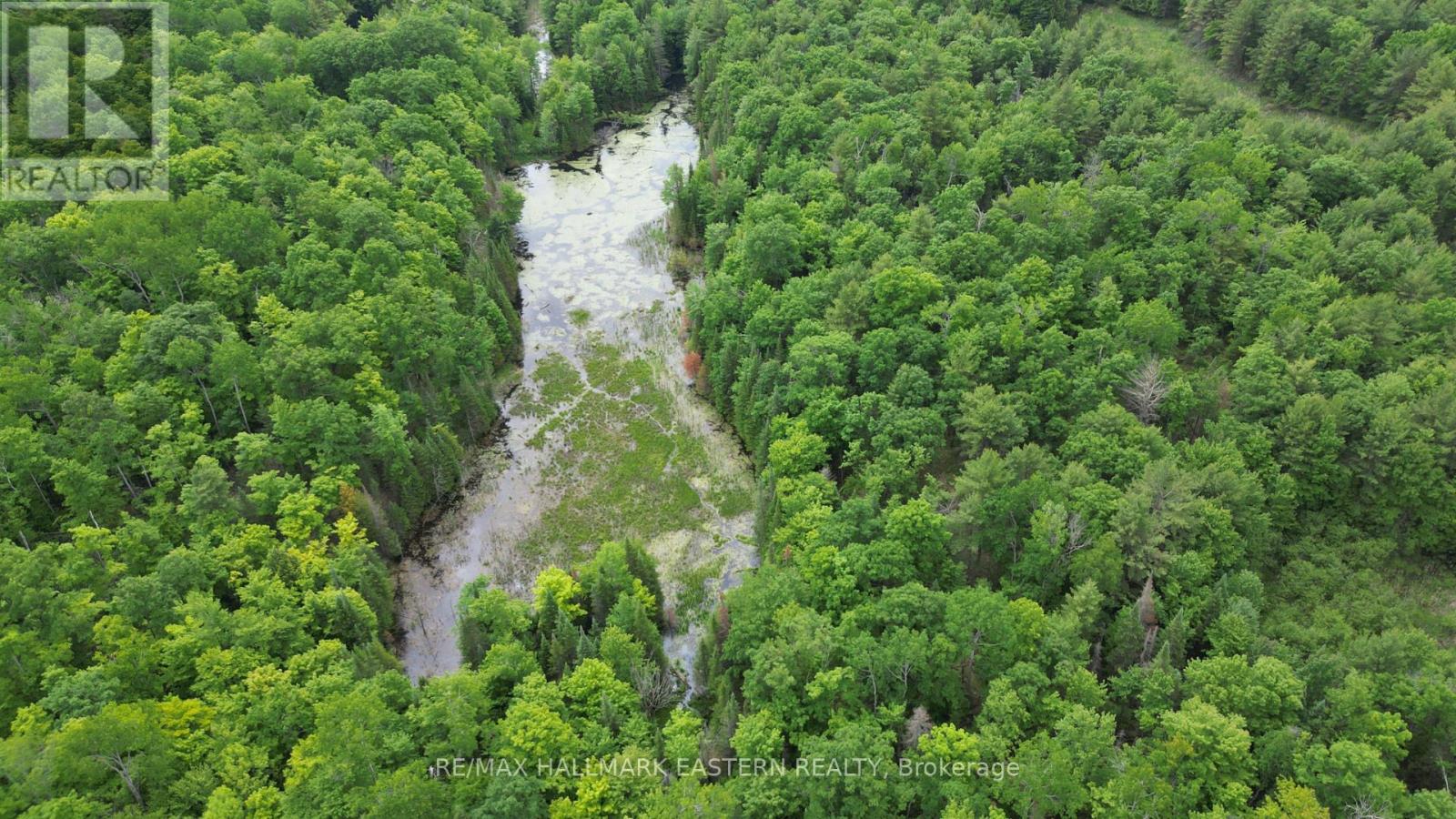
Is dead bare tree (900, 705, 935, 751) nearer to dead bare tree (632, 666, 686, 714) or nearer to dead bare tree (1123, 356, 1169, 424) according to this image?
dead bare tree (632, 666, 686, 714)

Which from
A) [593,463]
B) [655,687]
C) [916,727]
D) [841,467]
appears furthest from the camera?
[593,463]

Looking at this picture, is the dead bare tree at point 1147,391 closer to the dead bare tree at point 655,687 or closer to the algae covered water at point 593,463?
the algae covered water at point 593,463

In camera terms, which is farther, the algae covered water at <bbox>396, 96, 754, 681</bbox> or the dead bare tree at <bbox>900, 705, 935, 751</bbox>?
the algae covered water at <bbox>396, 96, 754, 681</bbox>

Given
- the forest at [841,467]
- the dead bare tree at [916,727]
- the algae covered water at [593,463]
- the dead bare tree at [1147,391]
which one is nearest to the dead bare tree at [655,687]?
the forest at [841,467]

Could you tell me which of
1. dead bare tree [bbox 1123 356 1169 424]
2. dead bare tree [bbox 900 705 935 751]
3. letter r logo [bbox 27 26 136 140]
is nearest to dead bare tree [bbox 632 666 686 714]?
dead bare tree [bbox 900 705 935 751]

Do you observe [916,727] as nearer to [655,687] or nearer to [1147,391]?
[655,687]

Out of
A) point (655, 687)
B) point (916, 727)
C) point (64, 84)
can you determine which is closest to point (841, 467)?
point (655, 687)

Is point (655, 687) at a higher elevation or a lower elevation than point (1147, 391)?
lower
